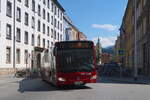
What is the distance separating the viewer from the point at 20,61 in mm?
47156

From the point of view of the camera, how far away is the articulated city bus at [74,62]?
735 inches

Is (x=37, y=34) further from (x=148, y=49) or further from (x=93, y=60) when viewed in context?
(x=93, y=60)

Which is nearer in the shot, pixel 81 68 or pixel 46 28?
pixel 81 68

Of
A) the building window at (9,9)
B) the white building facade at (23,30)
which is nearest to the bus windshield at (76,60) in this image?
the white building facade at (23,30)

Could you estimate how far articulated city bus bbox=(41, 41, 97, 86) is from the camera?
18672mm

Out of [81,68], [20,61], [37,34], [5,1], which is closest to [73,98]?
[81,68]

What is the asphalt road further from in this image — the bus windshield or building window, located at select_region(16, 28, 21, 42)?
building window, located at select_region(16, 28, 21, 42)

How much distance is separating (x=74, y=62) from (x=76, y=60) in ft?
0.54

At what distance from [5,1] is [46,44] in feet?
84.9

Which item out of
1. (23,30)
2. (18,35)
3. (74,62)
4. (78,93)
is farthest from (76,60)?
(23,30)

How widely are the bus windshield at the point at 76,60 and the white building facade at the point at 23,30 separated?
18.9 metres

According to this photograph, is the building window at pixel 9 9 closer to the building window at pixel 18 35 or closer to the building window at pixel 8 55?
the building window at pixel 18 35

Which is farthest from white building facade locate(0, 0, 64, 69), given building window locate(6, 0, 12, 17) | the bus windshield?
the bus windshield

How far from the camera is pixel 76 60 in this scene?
1881 centimetres
